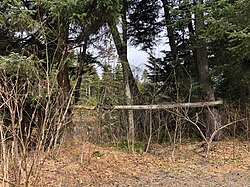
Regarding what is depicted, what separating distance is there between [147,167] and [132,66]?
354 cm

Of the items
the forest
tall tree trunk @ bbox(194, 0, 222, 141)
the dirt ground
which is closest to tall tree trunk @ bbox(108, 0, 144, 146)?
the forest

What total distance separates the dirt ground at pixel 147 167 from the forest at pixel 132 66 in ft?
0.96

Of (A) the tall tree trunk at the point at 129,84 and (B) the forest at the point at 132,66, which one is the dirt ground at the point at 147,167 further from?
(A) the tall tree trunk at the point at 129,84

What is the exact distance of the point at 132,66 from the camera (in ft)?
28.2

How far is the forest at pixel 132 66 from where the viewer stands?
5.41 metres

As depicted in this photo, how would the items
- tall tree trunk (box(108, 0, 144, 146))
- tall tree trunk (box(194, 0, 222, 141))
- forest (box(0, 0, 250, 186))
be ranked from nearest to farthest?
1. forest (box(0, 0, 250, 186))
2. tall tree trunk (box(108, 0, 144, 146))
3. tall tree trunk (box(194, 0, 222, 141))

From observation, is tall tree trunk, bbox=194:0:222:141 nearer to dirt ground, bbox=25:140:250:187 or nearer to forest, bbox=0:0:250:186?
forest, bbox=0:0:250:186

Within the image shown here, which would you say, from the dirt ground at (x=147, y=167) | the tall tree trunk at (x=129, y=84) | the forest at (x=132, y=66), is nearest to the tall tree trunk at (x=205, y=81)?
the forest at (x=132, y=66)

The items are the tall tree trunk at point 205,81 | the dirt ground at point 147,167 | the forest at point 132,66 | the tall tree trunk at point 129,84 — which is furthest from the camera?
the tall tree trunk at point 205,81

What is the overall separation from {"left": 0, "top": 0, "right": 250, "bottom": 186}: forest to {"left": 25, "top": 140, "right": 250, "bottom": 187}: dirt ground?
0.29 meters

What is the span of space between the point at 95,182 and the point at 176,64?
6111 millimetres


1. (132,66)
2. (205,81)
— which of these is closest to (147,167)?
(132,66)

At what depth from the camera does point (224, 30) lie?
21.9 feet

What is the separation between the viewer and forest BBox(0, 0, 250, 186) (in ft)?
17.7
